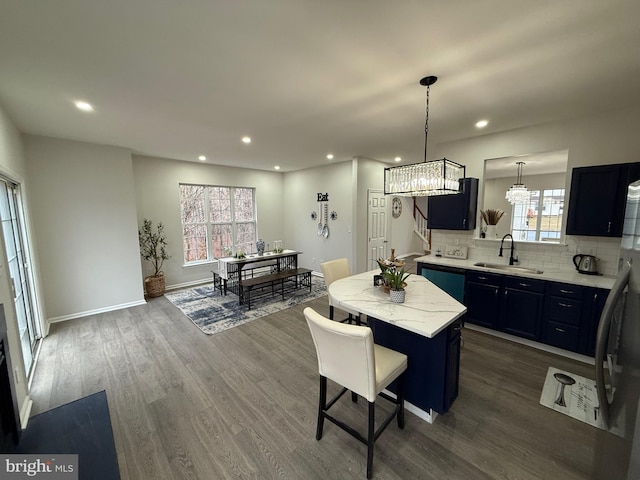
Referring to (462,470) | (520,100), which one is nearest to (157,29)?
(520,100)

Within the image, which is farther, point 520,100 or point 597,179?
point 597,179

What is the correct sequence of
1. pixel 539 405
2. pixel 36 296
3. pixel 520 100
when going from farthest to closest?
pixel 36 296, pixel 520 100, pixel 539 405

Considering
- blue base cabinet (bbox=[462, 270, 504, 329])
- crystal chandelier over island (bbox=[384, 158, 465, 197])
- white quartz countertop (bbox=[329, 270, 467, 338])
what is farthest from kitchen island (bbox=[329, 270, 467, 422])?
blue base cabinet (bbox=[462, 270, 504, 329])

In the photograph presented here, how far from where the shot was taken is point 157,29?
1569mm

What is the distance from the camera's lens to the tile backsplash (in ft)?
9.53

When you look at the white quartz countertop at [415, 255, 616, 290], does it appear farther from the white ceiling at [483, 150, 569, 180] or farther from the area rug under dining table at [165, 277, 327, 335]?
the area rug under dining table at [165, 277, 327, 335]

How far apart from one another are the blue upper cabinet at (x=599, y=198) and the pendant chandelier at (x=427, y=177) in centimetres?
163

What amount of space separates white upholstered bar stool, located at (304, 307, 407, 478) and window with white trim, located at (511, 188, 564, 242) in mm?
6175

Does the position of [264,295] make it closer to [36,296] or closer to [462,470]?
[36,296]

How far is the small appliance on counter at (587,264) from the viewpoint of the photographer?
2.91 m

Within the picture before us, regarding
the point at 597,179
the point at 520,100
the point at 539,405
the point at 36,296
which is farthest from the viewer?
the point at 36,296

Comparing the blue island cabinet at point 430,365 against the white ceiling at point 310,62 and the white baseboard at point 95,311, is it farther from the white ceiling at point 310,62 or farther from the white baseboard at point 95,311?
the white baseboard at point 95,311

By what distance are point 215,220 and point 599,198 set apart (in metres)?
6.52

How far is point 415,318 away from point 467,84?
210 cm
